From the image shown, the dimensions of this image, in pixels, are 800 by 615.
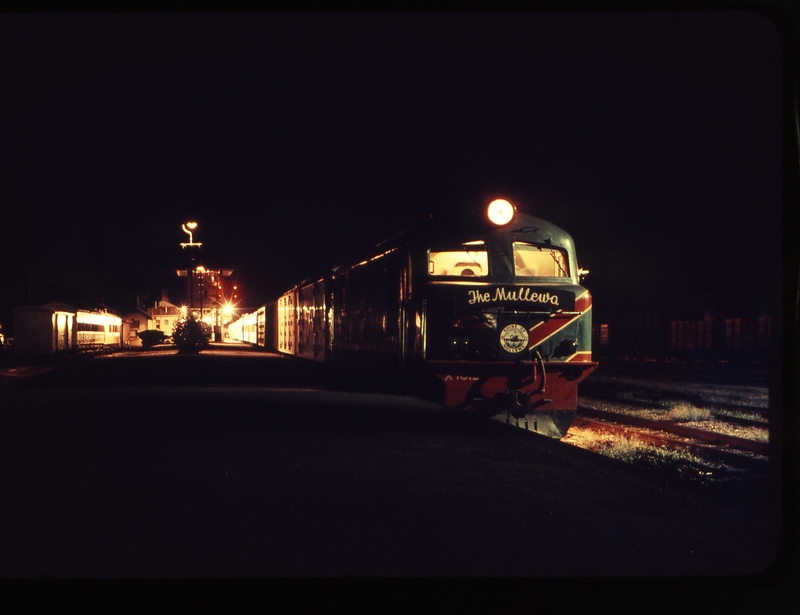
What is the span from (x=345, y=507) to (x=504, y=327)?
605 centimetres

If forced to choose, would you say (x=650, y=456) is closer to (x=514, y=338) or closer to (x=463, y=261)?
(x=514, y=338)

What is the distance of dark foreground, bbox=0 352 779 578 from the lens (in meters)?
4.13

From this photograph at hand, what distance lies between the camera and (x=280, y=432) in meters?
8.92

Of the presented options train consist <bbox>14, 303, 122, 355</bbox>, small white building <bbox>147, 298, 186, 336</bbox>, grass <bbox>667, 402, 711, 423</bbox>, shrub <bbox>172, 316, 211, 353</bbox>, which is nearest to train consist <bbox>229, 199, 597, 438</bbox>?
grass <bbox>667, 402, 711, 423</bbox>

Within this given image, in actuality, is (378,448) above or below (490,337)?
below

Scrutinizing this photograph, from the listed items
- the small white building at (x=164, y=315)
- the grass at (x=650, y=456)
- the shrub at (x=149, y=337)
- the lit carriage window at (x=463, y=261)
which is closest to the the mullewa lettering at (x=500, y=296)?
the lit carriage window at (x=463, y=261)

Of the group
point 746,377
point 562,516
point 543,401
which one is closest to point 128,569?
point 562,516

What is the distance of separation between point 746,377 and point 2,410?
72.8ft

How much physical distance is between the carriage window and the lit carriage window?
1.73 feet

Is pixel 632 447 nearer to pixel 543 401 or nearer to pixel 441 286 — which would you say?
pixel 543 401

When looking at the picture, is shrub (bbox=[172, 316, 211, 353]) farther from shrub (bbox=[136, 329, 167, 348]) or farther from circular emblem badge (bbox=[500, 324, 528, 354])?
circular emblem badge (bbox=[500, 324, 528, 354])

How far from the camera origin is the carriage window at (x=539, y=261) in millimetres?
11648

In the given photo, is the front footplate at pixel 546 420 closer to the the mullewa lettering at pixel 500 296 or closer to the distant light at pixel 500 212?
the the mullewa lettering at pixel 500 296

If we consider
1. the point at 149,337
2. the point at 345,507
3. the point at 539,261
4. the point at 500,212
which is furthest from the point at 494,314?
the point at 149,337
